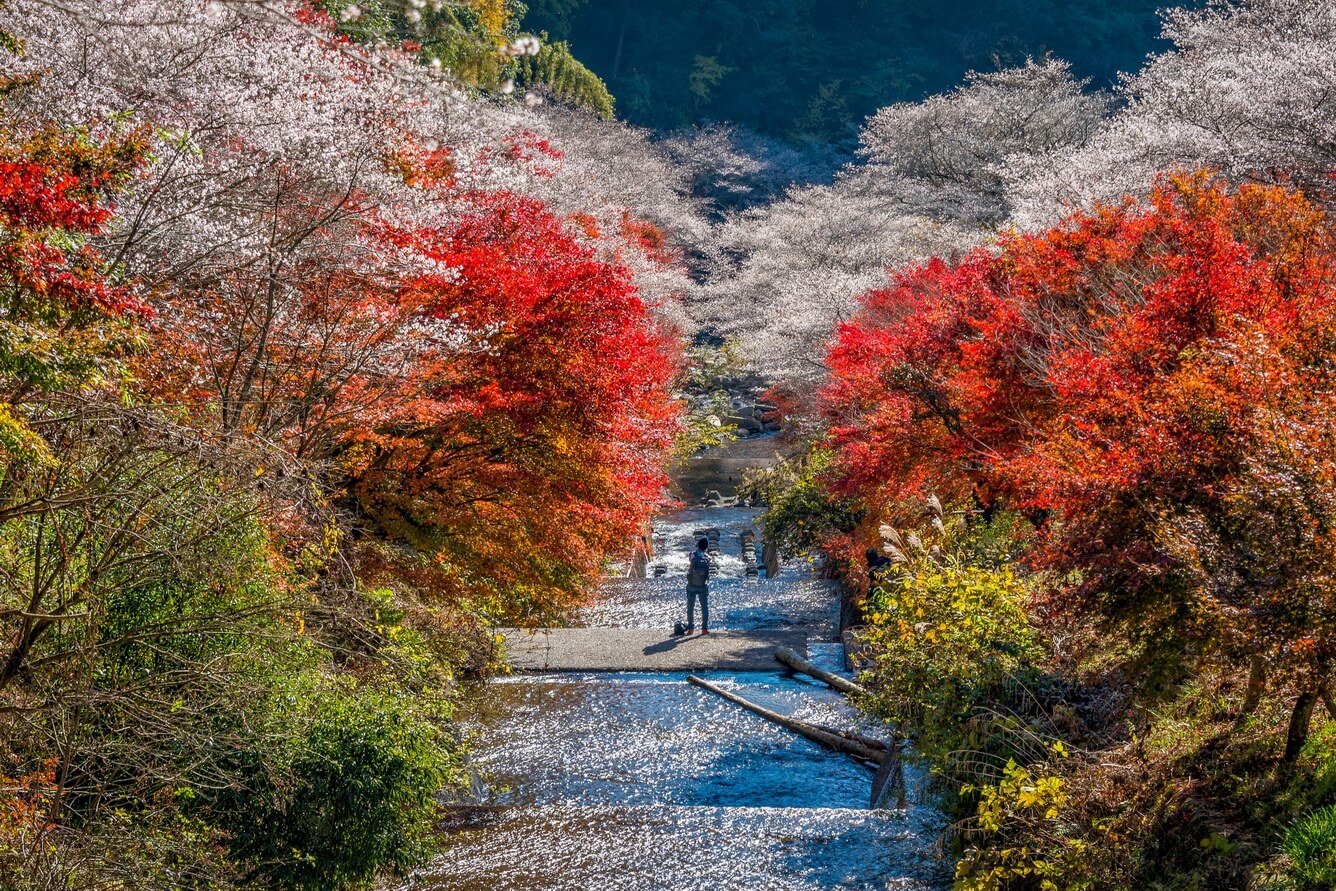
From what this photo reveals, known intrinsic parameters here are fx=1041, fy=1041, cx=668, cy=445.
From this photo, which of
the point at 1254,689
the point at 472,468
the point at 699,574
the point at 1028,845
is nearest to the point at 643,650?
the point at 699,574

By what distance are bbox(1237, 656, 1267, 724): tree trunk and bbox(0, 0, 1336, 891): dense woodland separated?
6 centimetres

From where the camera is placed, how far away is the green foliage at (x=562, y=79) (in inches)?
1579

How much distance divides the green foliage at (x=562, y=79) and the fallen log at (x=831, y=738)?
3135 centimetres

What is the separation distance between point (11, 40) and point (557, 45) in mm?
38305

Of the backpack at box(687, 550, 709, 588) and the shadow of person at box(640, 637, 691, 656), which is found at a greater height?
the backpack at box(687, 550, 709, 588)

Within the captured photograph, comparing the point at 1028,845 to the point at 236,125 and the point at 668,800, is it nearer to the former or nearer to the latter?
the point at 668,800

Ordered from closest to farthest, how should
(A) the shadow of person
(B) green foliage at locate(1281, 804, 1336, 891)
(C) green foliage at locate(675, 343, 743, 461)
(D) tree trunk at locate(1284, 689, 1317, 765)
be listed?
(B) green foliage at locate(1281, 804, 1336, 891)
(D) tree trunk at locate(1284, 689, 1317, 765)
(A) the shadow of person
(C) green foliage at locate(675, 343, 743, 461)

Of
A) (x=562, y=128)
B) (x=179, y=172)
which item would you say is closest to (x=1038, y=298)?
(x=179, y=172)

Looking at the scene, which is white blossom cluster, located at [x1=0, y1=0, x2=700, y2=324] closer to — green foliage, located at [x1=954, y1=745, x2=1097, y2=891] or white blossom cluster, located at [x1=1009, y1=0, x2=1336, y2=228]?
green foliage, located at [x1=954, y1=745, x2=1097, y2=891]

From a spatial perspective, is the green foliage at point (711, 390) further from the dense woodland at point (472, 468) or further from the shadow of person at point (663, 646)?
the shadow of person at point (663, 646)

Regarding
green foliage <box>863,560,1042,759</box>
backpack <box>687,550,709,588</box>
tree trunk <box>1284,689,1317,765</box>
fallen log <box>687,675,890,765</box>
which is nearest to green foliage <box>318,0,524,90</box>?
green foliage <box>863,560,1042,759</box>

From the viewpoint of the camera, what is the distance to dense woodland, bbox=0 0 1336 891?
16.8 feet

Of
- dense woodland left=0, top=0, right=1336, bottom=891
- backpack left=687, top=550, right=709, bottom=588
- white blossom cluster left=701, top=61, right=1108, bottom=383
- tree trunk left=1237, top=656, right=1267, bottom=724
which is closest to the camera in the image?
dense woodland left=0, top=0, right=1336, bottom=891

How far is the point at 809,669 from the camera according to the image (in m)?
13.5
